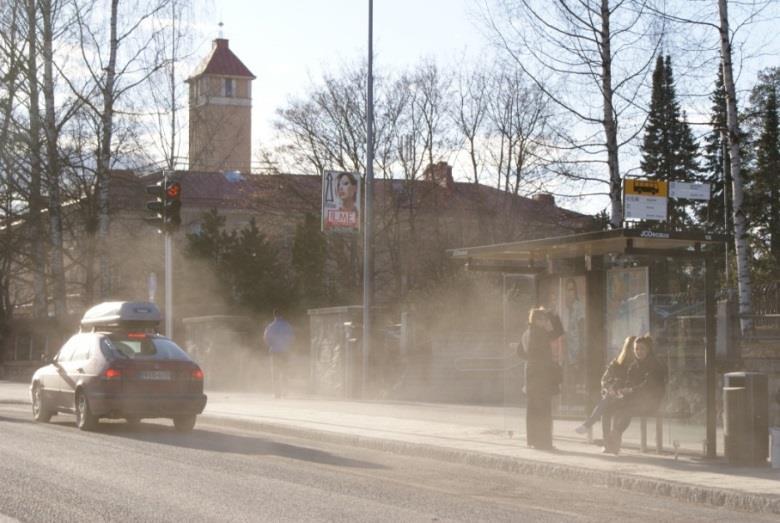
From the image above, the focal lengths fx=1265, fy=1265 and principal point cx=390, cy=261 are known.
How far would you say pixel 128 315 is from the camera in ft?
72.5

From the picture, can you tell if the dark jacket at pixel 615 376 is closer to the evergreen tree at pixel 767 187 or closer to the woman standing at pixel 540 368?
the woman standing at pixel 540 368

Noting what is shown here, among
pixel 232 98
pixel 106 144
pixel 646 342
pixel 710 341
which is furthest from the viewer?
pixel 232 98

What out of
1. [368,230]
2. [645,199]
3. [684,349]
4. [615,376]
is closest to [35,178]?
[368,230]

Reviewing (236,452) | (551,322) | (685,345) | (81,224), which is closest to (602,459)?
(551,322)

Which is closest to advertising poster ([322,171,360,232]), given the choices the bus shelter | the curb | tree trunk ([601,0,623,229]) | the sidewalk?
the sidewalk

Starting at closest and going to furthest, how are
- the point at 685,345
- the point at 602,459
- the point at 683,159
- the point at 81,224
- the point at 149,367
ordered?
the point at 602,459 < the point at 149,367 < the point at 685,345 < the point at 81,224 < the point at 683,159

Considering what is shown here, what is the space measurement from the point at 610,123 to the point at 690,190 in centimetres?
635

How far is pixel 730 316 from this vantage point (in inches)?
843

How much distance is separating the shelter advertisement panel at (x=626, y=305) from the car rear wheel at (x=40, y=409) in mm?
9514

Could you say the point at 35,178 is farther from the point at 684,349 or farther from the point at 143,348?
the point at 684,349

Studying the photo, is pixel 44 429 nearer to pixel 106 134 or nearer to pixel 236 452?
pixel 236 452

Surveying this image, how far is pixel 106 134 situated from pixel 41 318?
26.4 ft

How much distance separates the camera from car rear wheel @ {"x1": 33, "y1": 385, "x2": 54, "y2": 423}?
67.7ft

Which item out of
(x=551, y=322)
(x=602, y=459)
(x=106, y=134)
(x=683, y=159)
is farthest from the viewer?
(x=683, y=159)
